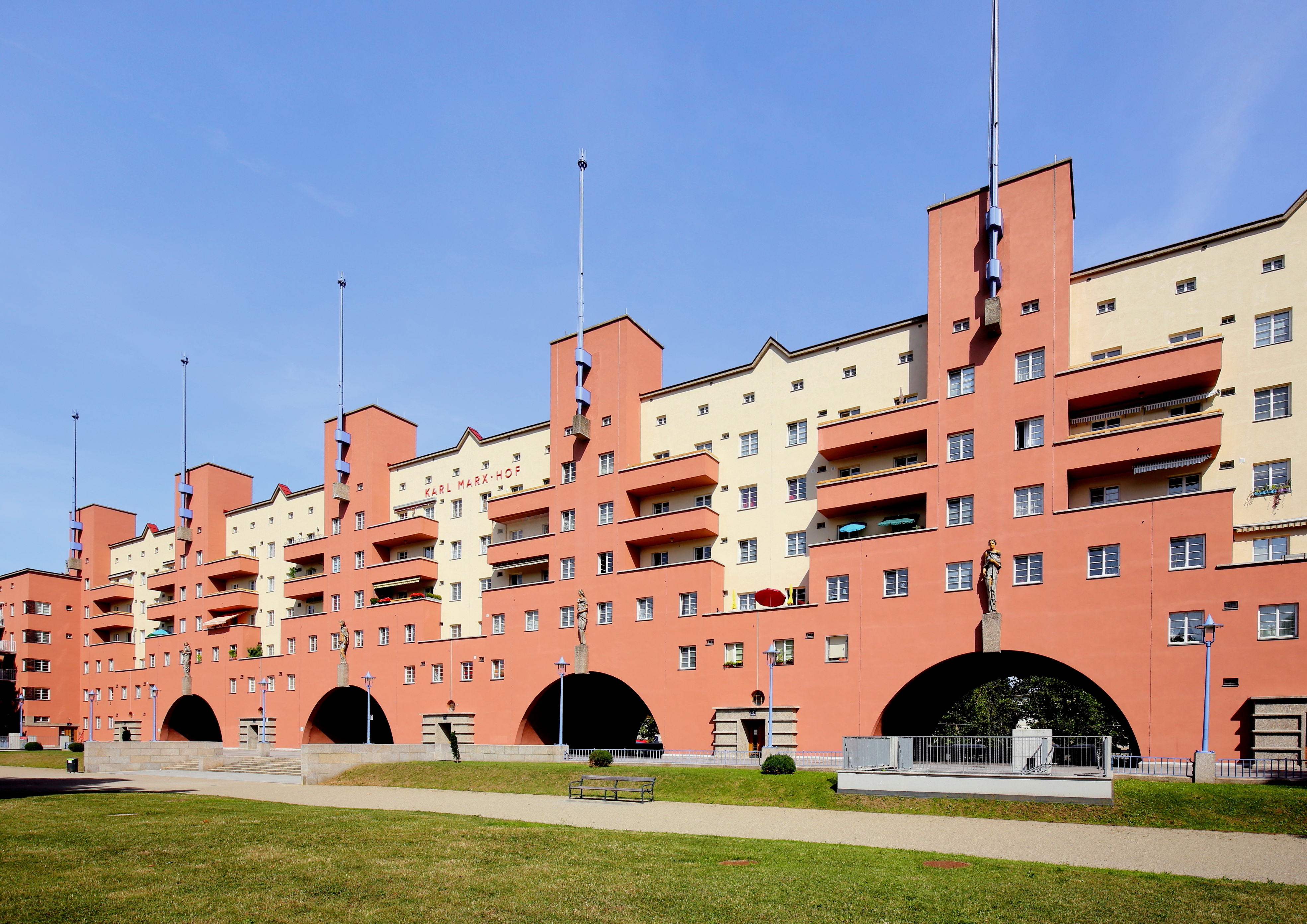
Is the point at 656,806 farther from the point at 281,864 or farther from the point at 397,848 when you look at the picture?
the point at 281,864

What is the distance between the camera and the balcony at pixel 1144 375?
123 feet

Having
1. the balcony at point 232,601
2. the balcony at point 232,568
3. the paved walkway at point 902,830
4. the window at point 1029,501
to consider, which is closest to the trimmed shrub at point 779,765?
the paved walkway at point 902,830

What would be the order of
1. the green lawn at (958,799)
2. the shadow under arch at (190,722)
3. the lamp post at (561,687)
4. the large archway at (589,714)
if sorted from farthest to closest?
the shadow under arch at (190,722)
the large archway at (589,714)
the lamp post at (561,687)
the green lawn at (958,799)

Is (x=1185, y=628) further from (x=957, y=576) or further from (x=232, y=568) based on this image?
(x=232, y=568)

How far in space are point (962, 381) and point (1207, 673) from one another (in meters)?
17.4

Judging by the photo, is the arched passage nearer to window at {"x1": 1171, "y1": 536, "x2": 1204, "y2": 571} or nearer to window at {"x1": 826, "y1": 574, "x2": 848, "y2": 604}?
window at {"x1": 826, "y1": 574, "x2": 848, "y2": 604}

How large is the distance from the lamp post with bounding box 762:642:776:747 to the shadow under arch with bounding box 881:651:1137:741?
5.28 metres

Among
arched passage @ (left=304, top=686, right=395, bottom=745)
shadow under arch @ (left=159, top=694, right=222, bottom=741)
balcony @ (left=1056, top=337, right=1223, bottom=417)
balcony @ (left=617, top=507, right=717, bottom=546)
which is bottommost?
shadow under arch @ (left=159, top=694, right=222, bottom=741)

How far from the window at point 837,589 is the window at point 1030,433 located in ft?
33.9

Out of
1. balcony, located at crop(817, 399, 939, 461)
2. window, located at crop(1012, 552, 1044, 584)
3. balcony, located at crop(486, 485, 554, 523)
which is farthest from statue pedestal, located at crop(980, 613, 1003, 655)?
balcony, located at crop(486, 485, 554, 523)

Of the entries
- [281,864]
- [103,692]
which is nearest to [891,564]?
[281,864]

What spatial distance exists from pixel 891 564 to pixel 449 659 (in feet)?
104

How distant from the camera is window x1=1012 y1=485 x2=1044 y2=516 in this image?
1574 inches

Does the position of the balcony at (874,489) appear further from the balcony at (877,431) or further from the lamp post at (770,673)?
the lamp post at (770,673)
